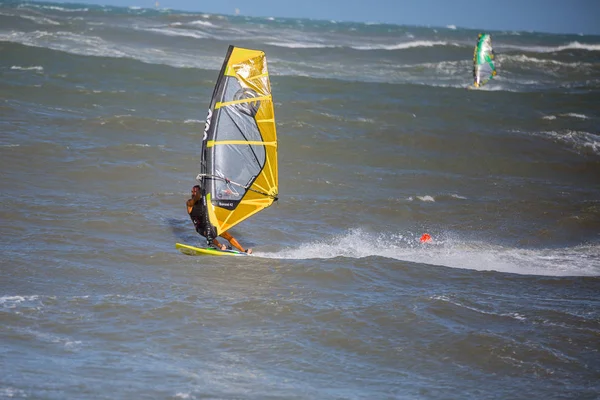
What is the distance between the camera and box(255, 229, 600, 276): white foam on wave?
1016 cm

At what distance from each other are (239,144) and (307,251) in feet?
5.83

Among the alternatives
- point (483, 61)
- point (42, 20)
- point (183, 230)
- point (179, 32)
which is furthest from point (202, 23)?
point (183, 230)

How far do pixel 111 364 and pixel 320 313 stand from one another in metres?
2.31

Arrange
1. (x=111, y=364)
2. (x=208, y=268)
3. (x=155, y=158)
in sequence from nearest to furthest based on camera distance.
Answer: (x=111, y=364), (x=208, y=268), (x=155, y=158)

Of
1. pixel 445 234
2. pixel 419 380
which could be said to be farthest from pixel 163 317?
pixel 445 234

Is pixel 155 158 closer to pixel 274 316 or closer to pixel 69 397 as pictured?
pixel 274 316

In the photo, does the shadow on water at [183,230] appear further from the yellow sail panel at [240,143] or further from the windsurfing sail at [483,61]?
the windsurfing sail at [483,61]

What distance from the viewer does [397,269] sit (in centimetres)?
945

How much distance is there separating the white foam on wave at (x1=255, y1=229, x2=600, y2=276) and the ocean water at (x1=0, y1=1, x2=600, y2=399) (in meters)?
0.06

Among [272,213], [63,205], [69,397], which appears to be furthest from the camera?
[272,213]

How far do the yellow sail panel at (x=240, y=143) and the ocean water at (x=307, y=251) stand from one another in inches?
30.5

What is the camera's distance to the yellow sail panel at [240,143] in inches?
368

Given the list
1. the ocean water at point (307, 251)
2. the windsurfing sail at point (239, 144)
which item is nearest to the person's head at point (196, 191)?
the windsurfing sail at point (239, 144)

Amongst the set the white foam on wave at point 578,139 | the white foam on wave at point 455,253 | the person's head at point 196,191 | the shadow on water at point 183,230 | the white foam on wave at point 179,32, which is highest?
the white foam on wave at point 179,32
